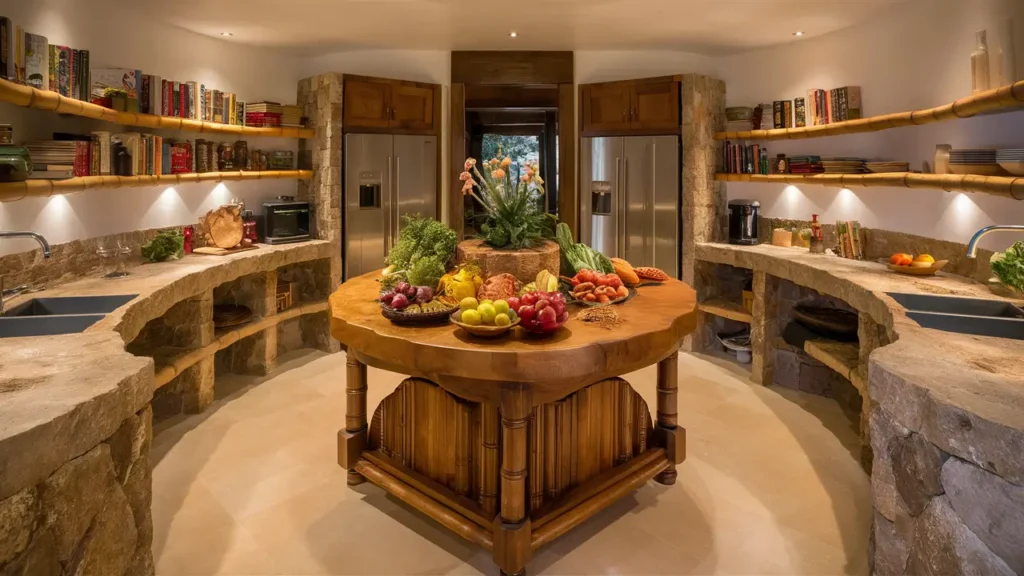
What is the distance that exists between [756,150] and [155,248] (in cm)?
481

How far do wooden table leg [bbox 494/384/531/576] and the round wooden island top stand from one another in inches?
3.9

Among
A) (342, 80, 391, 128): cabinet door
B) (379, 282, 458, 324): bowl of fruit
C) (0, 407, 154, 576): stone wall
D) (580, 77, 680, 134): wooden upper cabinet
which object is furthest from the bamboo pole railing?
(580, 77, 680, 134): wooden upper cabinet

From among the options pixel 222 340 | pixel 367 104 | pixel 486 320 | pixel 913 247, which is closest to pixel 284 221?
pixel 367 104

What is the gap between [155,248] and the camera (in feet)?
14.1

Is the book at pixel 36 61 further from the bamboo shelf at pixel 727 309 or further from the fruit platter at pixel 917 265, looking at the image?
the fruit platter at pixel 917 265

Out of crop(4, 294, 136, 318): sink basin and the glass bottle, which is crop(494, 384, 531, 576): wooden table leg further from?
Result: the glass bottle

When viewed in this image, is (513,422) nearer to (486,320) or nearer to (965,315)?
(486,320)

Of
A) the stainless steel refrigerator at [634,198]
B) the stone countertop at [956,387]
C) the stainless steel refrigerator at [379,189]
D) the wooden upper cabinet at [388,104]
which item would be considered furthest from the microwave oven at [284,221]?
the stone countertop at [956,387]

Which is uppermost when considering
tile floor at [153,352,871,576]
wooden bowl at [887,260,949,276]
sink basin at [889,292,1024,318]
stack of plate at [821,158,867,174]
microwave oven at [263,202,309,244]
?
stack of plate at [821,158,867,174]

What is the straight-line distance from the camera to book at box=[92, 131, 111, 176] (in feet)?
12.1

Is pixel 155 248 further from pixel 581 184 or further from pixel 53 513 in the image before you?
pixel 581 184

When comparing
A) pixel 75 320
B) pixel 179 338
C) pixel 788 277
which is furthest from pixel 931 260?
pixel 179 338

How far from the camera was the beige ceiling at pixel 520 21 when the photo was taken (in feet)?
14.5

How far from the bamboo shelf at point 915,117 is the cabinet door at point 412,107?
2.69 m
